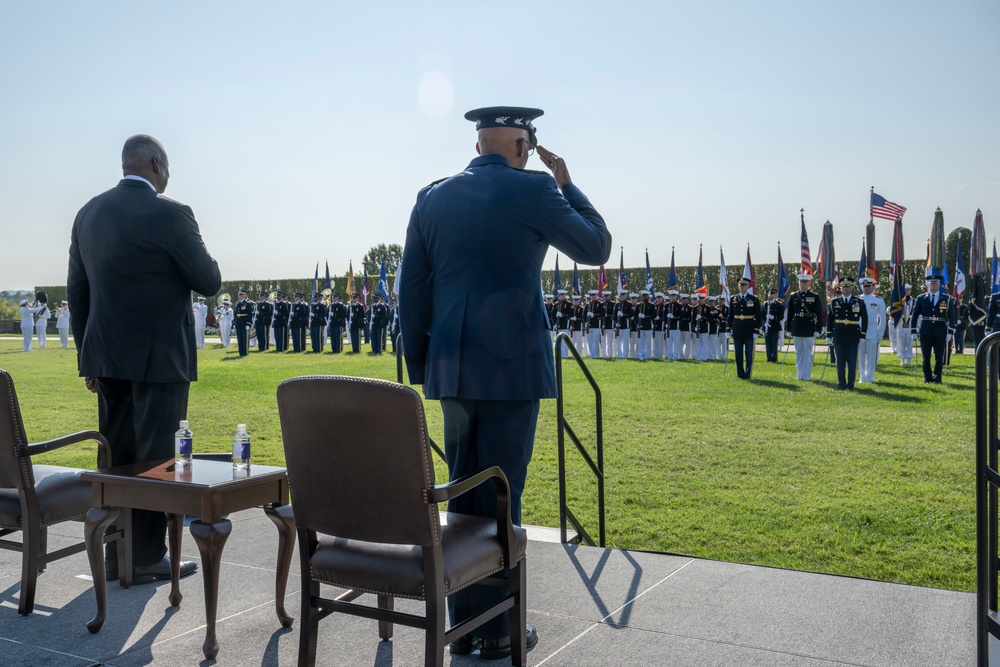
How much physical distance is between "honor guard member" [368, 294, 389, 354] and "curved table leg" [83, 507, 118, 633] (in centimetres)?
2240

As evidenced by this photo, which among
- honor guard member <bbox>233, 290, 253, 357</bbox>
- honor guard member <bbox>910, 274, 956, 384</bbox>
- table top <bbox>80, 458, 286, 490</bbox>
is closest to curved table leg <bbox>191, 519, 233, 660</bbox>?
table top <bbox>80, 458, 286, 490</bbox>

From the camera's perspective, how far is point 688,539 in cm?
521

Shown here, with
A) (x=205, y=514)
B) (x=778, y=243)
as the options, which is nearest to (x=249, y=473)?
(x=205, y=514)

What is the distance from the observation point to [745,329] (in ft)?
53.2

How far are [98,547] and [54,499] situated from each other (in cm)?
43

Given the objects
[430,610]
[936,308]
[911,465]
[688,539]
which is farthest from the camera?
[936,308]

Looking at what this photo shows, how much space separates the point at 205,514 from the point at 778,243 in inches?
927

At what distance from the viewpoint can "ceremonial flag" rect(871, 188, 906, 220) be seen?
72.7 ft

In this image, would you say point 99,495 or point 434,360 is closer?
point 434,360

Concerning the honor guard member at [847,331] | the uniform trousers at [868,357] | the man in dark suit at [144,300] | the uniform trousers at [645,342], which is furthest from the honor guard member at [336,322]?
the man in dark suit at [144,300]

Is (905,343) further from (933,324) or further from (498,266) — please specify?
(498,266)

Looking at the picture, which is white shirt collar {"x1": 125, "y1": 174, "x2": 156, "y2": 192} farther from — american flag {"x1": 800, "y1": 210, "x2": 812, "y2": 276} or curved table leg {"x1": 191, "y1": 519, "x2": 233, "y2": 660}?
american flag {"x1": 800, "y1": 210, "x2": 812, "y2": 276}

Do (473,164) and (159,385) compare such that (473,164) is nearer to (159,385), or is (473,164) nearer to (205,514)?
(205,514)

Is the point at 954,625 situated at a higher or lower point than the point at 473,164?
lower
